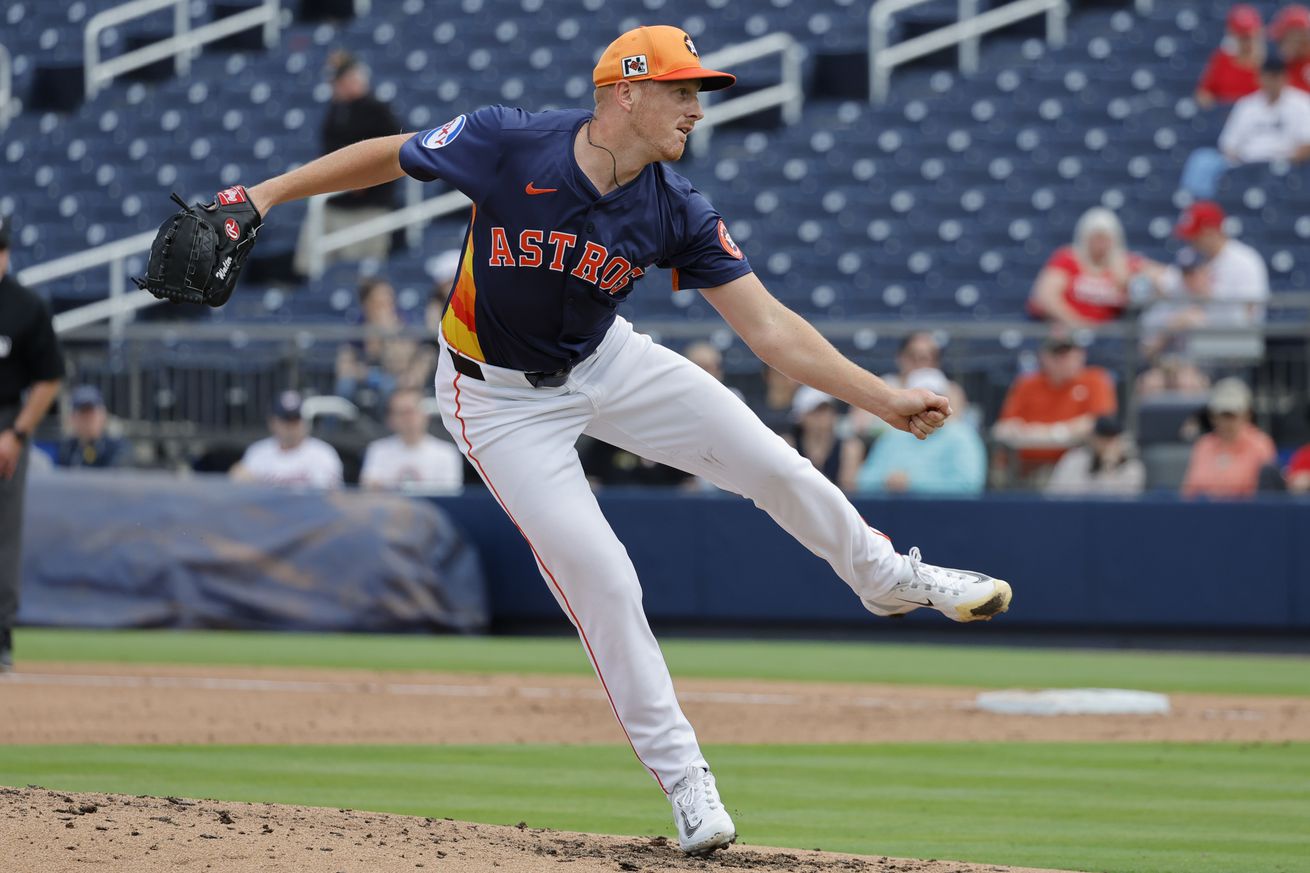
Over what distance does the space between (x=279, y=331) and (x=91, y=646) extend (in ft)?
11.3

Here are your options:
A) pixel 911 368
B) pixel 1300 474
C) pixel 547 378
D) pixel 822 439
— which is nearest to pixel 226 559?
pixel 822 439

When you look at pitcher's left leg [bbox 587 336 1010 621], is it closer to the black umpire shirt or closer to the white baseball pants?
the white baseball pants

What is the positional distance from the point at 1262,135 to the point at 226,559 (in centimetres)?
906

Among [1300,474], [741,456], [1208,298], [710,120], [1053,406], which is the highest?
[710,120]

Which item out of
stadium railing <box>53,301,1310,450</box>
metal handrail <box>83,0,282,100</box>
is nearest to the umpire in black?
stadium railing <box>53,301,1310,450</box>

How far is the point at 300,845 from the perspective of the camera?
465 cm

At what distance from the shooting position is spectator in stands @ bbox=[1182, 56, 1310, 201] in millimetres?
15562

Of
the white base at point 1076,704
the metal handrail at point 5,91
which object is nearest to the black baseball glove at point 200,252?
the white base at point 1076,704

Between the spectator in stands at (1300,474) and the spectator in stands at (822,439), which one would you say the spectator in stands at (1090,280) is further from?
the spectator in stands at (822,439)

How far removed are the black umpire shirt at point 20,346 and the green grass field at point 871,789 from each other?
1.45 metres

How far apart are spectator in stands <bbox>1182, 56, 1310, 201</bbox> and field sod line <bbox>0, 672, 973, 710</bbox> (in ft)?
26.4

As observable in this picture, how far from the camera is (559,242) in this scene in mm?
4977

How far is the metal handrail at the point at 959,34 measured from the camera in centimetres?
1884

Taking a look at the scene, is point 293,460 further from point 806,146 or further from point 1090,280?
point 806,146
